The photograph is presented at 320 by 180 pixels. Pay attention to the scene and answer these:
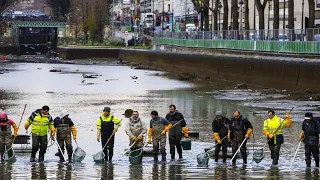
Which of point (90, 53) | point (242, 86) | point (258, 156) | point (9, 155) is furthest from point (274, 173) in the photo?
point (90, 53)

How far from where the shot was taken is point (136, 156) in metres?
23.8

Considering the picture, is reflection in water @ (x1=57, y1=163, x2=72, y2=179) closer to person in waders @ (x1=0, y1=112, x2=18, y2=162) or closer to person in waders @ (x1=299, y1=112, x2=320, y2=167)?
person in waders @ (x1=0, y1=112, x2=18, y2=162)

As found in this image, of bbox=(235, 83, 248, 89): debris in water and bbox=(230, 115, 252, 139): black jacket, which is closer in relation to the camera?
bbox=(230, 115, 252, 139): black jacket

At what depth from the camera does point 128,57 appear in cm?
10838

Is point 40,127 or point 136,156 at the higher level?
point 40,127

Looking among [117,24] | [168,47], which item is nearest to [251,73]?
[168,47]

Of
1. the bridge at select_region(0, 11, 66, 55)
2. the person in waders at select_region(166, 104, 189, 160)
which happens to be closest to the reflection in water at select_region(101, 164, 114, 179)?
the person in waders at select_region(166, 104, 189, 160)

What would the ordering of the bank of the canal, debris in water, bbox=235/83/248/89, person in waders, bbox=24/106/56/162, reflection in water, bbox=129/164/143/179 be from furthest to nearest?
debris in water, bbox=235/83/248/89 → the bank of the canal → person in waders, bbox=24/106/56/162 → reflection in water, bbox=129/164/143/179

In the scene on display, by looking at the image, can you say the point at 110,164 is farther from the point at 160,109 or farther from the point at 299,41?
the point at 299,41

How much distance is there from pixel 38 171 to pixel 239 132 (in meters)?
5.22

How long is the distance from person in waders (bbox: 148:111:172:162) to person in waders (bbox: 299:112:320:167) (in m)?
3.54

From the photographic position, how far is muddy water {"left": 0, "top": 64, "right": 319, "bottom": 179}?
2166cm

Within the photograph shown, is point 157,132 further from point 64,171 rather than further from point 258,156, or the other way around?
point 64,171

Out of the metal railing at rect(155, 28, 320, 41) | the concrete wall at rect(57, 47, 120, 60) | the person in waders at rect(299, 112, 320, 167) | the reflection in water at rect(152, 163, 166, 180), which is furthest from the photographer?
the concrete wall at rect(57, 47, 120, 60)
